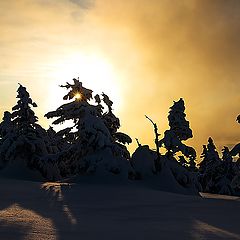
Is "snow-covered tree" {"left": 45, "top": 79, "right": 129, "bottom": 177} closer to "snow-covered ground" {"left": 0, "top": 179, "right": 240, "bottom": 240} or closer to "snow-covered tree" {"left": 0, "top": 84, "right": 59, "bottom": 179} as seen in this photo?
"snow-covered tree" {"left": 0, "top": 84, "right": 59, "bottom": 179}

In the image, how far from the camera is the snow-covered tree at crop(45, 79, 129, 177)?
1126 inches

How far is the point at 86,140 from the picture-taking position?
2930 centimetres

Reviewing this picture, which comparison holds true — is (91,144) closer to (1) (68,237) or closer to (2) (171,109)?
(2) (171,109)

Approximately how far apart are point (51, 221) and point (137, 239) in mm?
2880

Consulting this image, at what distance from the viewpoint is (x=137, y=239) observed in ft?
26.7

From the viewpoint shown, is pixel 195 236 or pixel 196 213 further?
pixel 196 213

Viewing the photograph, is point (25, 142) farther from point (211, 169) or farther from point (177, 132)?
point (211, 169)

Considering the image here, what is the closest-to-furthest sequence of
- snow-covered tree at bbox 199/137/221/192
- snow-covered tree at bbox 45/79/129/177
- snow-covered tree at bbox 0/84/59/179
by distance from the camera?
snow-covered tree at bbox 45/79/129/177, snow-covered tree at bbox 0/84/59/179, snow-covered tree at bbox 199/137/221/192

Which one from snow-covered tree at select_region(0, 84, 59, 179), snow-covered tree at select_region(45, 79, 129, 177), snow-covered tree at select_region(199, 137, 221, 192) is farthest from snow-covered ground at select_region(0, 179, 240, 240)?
snow-covered tree at select_region(199, 137, 221, 192)

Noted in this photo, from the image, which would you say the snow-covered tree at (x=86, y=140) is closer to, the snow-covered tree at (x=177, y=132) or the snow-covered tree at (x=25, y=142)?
the snow-covered tree at (x=25, y=142)

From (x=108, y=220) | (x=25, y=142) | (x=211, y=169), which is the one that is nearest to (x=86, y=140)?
(x=25, y=142)

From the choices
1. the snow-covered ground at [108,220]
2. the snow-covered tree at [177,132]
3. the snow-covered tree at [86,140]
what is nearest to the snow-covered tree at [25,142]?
the snow-covered tree at [86,140]

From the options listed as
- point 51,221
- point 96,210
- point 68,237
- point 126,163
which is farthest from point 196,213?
point 126,163

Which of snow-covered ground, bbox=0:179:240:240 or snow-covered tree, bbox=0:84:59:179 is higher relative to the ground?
snow-covered tree, bbox=0:84:59:179
